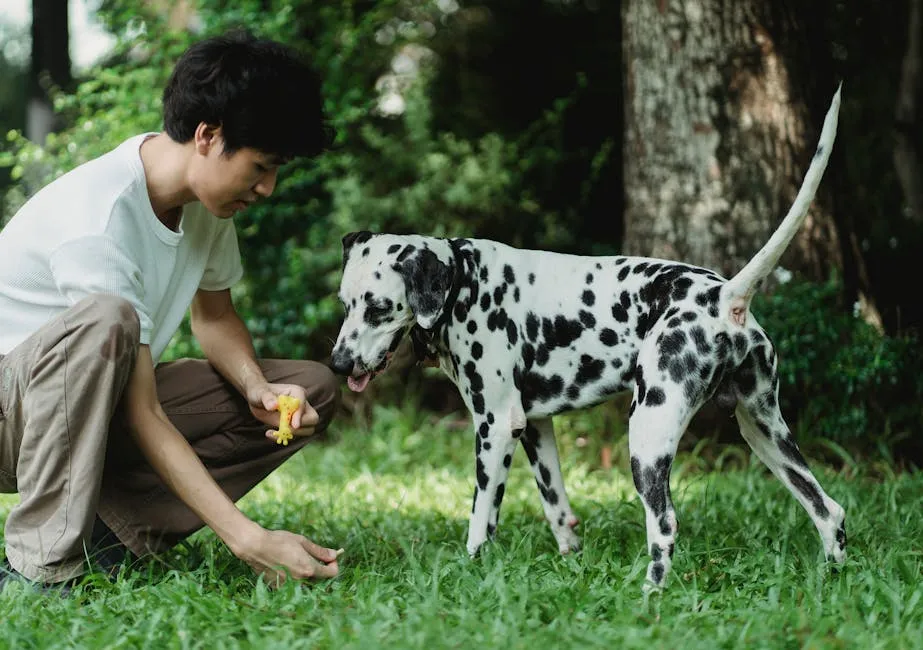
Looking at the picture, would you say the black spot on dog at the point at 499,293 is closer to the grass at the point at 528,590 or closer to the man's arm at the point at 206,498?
the grass at the point at 528,590

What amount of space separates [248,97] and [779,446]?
2.10 m

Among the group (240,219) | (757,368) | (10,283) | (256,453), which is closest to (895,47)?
(240,219)

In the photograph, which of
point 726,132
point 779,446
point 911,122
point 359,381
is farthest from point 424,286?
point 911,122

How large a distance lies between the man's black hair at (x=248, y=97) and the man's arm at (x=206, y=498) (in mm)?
753

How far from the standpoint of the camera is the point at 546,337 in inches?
153

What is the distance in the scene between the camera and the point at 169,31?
7.85m

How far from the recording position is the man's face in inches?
136

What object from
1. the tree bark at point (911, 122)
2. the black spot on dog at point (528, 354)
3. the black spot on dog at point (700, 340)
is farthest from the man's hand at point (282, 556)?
the tree bark at point (911, 122)

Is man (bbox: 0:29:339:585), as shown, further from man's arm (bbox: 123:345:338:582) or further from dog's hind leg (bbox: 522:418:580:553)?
dog's hind leg (bbox: 522:418:580:553)

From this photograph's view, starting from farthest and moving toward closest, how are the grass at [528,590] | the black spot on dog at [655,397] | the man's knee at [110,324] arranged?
the black spot on dog at [655,397], the man's knee at [110,324], the grass at [528,590]

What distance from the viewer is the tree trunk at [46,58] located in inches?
387

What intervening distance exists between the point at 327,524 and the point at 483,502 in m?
1.00

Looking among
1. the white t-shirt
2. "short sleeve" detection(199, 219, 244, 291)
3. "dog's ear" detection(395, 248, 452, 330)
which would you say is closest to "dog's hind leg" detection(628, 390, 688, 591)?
"dog's ear" detection(395, 248, 452, 330)

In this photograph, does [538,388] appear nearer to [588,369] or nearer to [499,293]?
[588,369]
